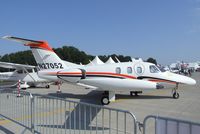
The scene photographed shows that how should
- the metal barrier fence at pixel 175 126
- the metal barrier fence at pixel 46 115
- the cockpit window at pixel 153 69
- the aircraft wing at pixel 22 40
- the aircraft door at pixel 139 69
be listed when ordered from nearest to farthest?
1. the metal barrier fence at pixel 175 126
2. the metal barrier fence at pixel 46 115
3. the aircraft door at pixel 139 69
4. the cockpit window at pixel 153 69
5. the aircraft wing at pixel 22 40

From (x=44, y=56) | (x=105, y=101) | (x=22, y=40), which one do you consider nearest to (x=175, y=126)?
(x=105, y=101)

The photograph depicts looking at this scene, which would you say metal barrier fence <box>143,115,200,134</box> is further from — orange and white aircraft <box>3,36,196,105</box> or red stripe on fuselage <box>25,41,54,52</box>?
red stripe on fuselage <box>25,41,54,52</box>

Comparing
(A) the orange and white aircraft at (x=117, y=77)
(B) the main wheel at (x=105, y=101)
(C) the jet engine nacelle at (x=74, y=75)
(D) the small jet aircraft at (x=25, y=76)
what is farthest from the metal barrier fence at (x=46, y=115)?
(D) the small jet aircraft at (x=25, y=76)

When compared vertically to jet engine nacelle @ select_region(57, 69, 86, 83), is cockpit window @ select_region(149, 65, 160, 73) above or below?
above

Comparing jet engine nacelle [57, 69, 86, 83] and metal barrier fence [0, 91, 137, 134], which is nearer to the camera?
metal barrier fence [0, 91, 137, 134]

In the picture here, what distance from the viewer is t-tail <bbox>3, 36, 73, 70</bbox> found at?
17.6 m

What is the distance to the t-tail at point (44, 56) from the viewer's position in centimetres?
1764

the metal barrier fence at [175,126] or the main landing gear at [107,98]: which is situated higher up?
the metal barrier fence at [175,126]

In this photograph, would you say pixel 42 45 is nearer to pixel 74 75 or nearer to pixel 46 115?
pixel 74 75

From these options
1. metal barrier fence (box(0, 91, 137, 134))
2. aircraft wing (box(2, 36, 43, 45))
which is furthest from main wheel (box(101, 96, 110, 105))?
aircraft wing (box(2, 36, 43, 45))

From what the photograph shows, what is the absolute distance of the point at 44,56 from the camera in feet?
59.1

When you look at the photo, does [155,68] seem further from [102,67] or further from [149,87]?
[102,67]

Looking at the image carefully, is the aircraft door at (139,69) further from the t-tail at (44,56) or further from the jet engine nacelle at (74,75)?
the t-tail at (44,56)

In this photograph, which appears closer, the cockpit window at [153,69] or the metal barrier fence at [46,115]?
the metal barrier fence at [46,115]
